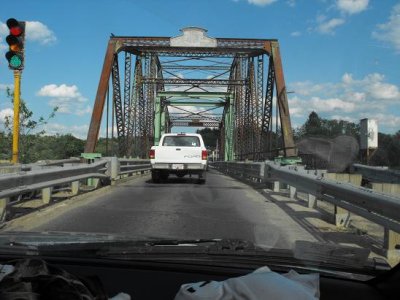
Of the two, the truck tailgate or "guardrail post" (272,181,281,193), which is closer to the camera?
"guardrail post" (272,181,281,193)

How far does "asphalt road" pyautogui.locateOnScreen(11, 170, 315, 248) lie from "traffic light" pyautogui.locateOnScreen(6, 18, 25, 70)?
3.02 m

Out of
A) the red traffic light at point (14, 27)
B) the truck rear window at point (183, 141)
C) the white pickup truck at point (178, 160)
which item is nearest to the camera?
the red traffic light at point (14, 27)

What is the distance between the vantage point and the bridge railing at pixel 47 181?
8430 millimetres

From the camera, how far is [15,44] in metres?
10.7

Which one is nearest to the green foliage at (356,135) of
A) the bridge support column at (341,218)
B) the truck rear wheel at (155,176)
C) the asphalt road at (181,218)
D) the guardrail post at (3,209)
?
the asphalt road at (181,218)

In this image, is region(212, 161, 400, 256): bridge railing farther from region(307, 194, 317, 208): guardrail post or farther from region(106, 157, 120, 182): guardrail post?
region(106, 157, 120, 182): guardrail post

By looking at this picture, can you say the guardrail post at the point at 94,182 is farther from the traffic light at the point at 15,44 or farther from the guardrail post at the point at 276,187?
the traffic light at the point at 15,44

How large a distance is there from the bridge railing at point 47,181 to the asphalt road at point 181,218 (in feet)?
1.77

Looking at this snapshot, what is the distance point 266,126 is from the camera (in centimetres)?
3244

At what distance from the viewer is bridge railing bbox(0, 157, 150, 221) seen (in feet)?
27.7

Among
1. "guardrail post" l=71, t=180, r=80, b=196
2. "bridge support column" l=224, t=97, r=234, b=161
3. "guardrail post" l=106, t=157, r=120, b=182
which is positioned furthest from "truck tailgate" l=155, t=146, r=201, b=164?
"bridge support column" l=224, t=97, r=234, b=161

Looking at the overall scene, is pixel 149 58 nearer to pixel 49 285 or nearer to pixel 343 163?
pixel 343 163

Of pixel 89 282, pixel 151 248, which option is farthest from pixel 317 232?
pixel 89 282

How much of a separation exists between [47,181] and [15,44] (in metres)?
2.80
